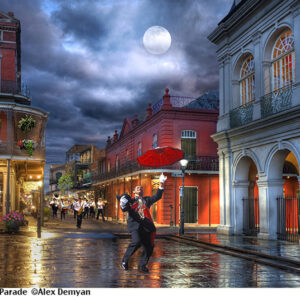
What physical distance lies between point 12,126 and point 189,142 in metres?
10.5

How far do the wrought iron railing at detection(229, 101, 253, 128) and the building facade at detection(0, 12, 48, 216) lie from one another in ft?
32.4

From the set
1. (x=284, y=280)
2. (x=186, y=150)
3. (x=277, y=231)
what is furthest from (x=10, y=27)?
(x=284, y=280)

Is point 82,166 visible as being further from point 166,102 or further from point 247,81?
point 247,81

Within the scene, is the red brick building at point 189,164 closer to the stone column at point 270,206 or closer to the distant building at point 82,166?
the stone column at point 270,206

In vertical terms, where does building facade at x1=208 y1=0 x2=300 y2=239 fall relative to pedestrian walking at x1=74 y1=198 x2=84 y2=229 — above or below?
above

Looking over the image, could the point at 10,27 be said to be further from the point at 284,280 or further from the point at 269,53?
the point at 284,280

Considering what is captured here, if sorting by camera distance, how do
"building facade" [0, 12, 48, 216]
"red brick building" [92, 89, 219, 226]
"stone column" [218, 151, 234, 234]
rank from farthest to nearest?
1. "red brick building" [92, 89, 219, 226]
2. "building facade" [0, 12, 48, 216]
3. "stone column" [218, 151, 234, 234]

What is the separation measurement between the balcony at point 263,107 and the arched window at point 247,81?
563mm

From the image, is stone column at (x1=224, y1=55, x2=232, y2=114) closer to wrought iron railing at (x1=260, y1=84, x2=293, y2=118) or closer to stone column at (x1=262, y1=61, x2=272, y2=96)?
stone column at (x1=262, y1=61, x2=272, y2=96)

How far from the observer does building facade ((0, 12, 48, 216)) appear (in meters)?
22.0

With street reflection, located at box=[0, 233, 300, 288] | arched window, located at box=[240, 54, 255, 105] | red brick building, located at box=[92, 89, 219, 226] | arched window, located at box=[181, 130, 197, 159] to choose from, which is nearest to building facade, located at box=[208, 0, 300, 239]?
arched window, located at box=[240, 54, 255, 105]

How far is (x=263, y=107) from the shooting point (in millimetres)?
16672

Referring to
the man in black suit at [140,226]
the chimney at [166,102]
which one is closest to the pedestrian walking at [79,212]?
the chimney at [166,102]

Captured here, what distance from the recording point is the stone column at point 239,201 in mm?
18719
